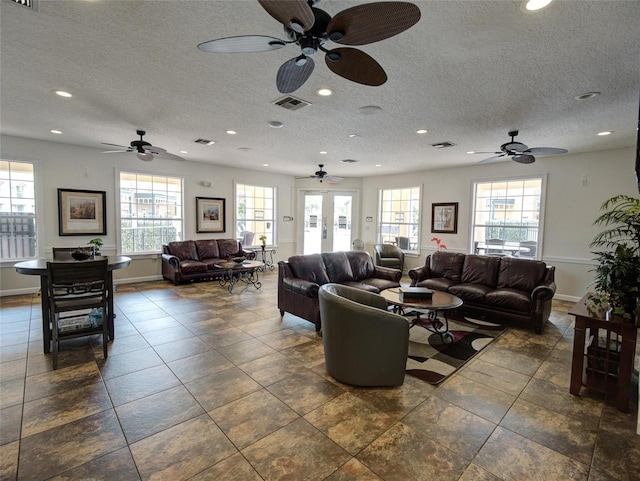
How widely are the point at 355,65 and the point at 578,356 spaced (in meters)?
2.90

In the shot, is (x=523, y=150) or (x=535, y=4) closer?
(x=535, y=4)

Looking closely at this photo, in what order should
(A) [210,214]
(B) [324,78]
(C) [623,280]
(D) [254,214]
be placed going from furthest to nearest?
(D) [254,214]
(A) [210,214]
(B) [324,78]
(C) [623,280]

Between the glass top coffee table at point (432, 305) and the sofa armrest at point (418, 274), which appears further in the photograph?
the sofa armrest at point (418, 274)

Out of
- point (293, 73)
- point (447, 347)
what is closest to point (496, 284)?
point (447, 347)

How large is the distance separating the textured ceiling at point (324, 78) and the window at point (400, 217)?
2.96 metres

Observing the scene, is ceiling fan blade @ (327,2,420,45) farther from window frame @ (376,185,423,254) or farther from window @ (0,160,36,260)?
window frame @ (376,185,423,254)

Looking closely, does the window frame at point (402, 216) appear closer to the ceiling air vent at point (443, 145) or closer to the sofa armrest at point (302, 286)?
the ceiling air vent at point (443, 145)

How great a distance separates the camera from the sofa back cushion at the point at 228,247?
739cm

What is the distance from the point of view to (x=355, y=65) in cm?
192

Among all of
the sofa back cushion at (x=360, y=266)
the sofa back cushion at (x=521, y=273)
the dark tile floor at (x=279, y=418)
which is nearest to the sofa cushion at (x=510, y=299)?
the sofa back cushion at (x=521, y=273)

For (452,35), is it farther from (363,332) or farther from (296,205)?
(296,205)

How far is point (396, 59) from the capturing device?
2.53m

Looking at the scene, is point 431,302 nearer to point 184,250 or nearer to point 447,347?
point 447,347

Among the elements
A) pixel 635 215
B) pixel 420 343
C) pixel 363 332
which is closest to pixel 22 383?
pixel 363 332
